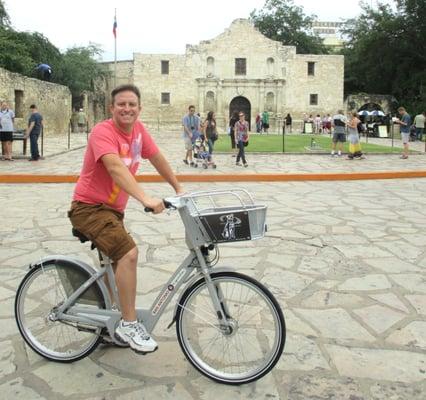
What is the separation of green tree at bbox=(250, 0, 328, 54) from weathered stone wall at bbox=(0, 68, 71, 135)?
29321 millimetres

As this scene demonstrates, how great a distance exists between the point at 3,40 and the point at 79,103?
11.9 meters

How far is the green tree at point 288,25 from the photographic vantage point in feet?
172

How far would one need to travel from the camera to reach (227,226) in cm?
253

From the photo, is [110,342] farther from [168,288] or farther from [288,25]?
[288,25]

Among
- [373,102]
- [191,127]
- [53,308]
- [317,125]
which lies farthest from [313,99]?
[53,308]

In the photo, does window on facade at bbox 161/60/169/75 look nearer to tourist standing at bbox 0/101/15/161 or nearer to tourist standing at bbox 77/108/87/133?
tourist standing at bbox 77/108/87/133

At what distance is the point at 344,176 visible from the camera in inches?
443

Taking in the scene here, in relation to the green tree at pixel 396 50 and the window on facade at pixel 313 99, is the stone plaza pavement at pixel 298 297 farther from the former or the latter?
the window on facade at pixel 313 99

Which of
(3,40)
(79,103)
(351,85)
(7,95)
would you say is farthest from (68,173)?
(351,85)

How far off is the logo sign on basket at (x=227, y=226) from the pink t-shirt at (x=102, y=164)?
24.0 inches

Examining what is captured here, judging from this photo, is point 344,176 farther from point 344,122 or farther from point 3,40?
point 3,40

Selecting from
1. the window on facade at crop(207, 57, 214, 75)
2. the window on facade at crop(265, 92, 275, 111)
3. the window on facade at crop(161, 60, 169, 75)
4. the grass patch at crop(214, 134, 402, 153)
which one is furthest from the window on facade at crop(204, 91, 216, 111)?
the grass patch at crop(214, 134, 402, 153)

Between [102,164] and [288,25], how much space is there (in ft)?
178

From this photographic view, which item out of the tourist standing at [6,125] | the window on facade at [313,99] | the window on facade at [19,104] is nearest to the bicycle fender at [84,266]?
the tourist standing at [6,125]
